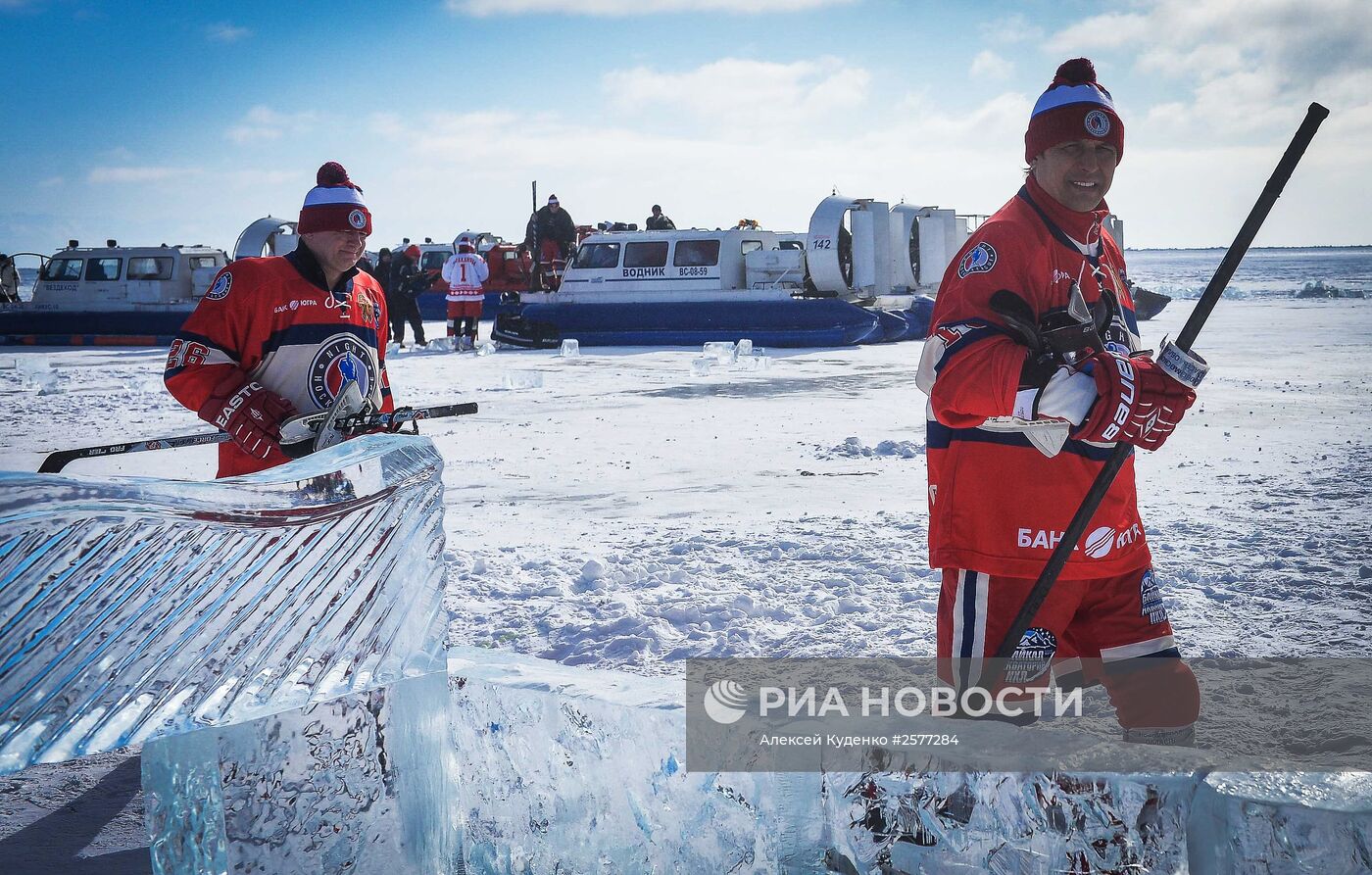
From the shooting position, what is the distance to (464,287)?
18219 mm

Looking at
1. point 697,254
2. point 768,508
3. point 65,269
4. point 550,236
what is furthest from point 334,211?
point 65,269

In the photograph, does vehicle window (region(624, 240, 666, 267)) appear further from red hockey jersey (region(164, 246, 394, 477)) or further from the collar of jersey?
red hockey jersey (region(164, 246, 394, 477))

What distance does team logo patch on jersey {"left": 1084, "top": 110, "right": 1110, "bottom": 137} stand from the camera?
7.30 ft

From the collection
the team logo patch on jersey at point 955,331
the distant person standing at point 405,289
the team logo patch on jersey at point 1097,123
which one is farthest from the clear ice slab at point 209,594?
the distant person standing at point 405,289

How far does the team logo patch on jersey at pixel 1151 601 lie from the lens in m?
2.24

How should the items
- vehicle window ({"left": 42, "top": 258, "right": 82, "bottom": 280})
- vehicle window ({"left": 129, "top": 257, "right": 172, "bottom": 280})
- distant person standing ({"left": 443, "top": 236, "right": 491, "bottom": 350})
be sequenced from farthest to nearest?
vehicle window ({"left": 42, "top": 258, "right": 82, "bottom": 280}), vehicle window ({"left": 129, "top": 257, "right": 172, "bottom": 280}), distant person standing ({"left": 443, "top": 236, "right": 491, "bottom": 350})

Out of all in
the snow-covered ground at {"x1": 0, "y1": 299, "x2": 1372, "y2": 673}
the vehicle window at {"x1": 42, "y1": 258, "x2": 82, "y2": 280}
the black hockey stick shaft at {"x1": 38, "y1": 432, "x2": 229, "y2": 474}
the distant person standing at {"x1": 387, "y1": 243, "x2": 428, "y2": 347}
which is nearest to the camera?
the black hockey stick shaft at {"x1": 38, "y1": 432, "x2": 229, "y2": 474}

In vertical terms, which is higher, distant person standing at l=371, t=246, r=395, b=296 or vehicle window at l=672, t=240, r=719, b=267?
vehicle window at l=672, t=240, r=719, b=267

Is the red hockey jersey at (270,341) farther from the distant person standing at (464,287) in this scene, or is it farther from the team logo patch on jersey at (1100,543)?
the distant person standing at (464,287)

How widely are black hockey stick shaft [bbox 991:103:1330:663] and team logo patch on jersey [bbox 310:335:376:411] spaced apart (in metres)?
2.03

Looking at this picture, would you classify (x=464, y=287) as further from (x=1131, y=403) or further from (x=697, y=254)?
(x=1131, y=403)

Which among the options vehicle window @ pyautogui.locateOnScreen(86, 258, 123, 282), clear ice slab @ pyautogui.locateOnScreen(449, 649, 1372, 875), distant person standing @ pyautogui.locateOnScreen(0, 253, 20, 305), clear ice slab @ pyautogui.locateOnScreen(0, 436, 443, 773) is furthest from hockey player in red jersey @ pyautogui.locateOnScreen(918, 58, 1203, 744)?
distant person standing @ pyautogui.locateOnScreen(0, 253, 20, 305)

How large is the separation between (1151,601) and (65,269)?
24809mm

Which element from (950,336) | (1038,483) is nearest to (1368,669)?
(1038,483)
